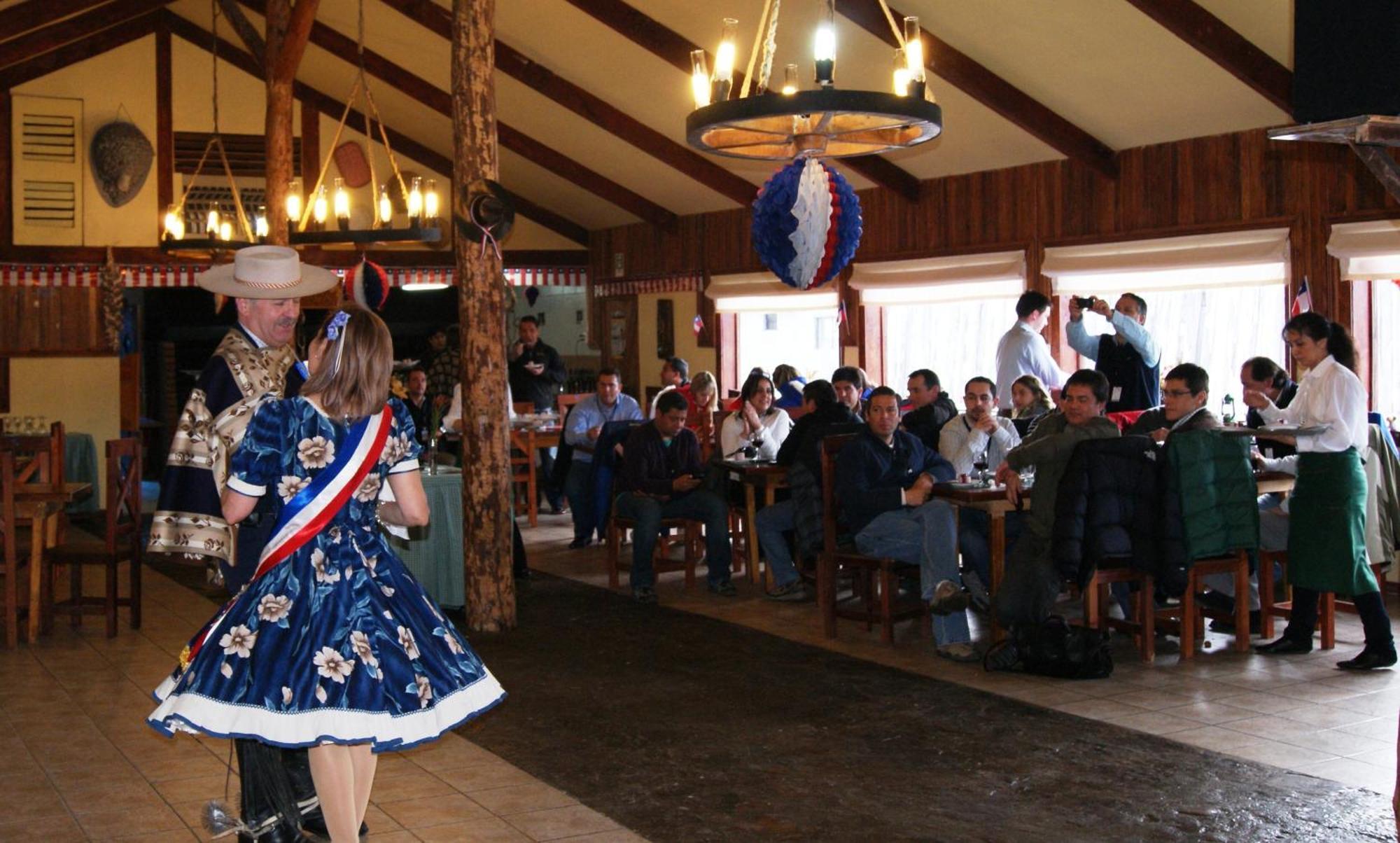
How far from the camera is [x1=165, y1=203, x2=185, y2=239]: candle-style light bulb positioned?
9.91 metres

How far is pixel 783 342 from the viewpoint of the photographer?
13.6 m

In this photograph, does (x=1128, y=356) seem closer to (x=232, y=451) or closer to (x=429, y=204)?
(x=429, y=204)

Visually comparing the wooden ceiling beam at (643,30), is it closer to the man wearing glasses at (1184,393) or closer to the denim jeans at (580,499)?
the denim jeans at (580,499)

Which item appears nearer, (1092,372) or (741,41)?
(1092,372)

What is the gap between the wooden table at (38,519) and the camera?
646cm

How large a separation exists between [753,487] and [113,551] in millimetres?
3295

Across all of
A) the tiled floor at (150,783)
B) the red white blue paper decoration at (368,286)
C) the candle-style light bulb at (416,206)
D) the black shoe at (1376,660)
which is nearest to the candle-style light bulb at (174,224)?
the red white blue paper decoration at (368,286)

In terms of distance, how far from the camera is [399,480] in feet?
11.1

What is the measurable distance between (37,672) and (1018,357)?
5.72 meters

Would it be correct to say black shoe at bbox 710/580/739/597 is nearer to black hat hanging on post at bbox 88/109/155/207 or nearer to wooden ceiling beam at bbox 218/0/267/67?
wooden ceiling beam at bbox 218/0/267/67

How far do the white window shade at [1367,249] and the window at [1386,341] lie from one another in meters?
0.13

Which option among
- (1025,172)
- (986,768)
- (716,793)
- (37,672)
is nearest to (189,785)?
(716,793)

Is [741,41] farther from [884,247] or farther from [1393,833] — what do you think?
[1393,833]

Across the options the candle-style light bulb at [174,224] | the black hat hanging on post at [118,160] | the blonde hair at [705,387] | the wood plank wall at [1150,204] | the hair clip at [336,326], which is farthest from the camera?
the black hat hanging on post at [118,160]
